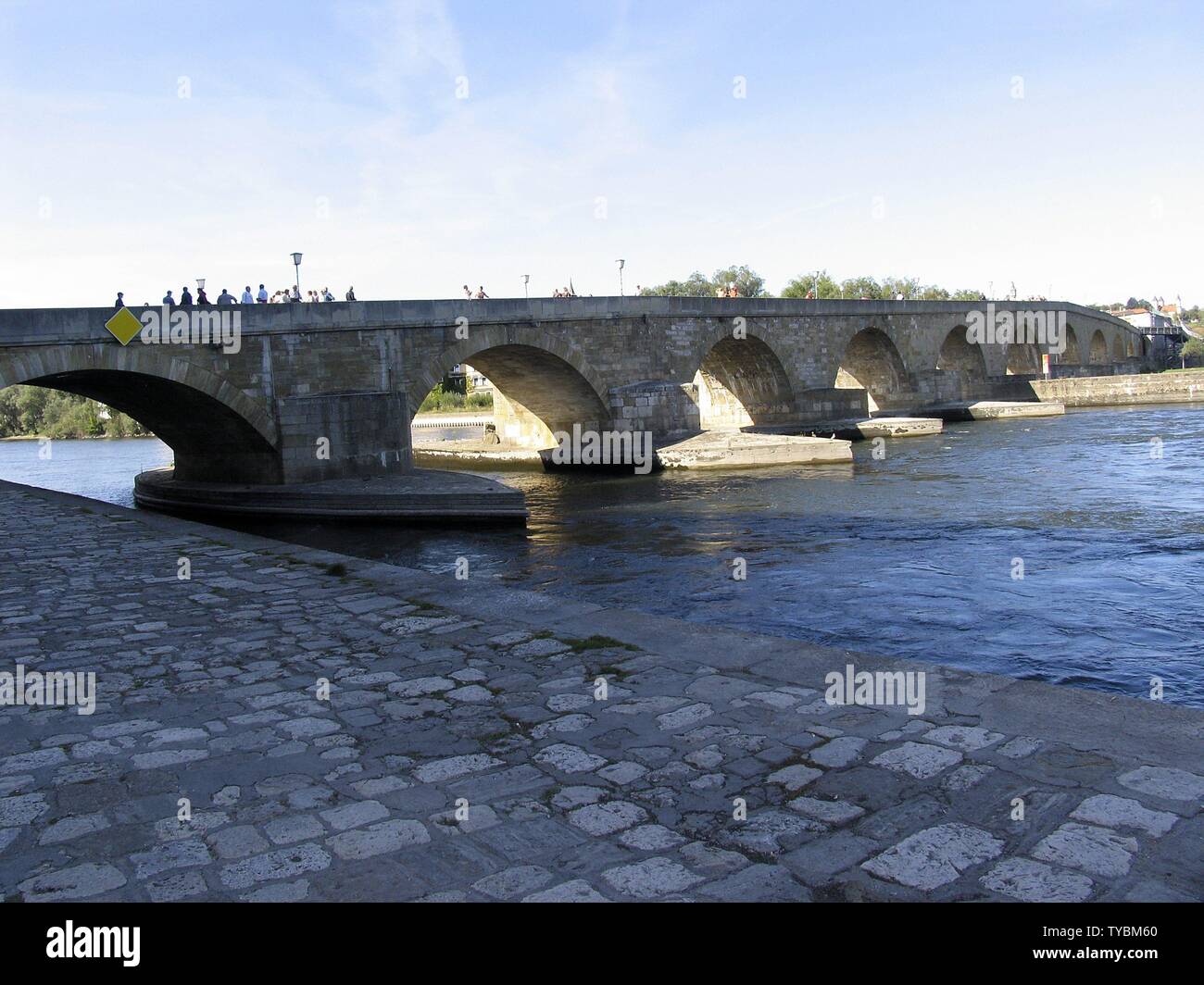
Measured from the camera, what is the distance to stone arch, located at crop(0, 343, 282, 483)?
671 inches

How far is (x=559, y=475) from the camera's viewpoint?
26984 millimetres

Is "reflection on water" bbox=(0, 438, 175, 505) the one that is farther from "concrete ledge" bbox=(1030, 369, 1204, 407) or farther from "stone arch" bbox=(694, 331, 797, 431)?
"concrete ledge" bbox=(1030, 369, 1204, 407)

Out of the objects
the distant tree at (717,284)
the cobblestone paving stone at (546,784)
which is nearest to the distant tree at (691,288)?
the distant tree at (717,284)

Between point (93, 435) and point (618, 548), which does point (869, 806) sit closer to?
point (618, 548)

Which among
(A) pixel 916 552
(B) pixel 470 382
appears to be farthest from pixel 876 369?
(B) pixel 470 382

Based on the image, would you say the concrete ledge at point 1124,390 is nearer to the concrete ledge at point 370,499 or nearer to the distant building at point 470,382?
the concrete ledge at point 370,499

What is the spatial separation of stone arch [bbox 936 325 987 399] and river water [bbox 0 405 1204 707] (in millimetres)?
20031

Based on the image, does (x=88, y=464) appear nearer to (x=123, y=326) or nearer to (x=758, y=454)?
(x=123, y=326)

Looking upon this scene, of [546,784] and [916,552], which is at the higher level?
[546,784]

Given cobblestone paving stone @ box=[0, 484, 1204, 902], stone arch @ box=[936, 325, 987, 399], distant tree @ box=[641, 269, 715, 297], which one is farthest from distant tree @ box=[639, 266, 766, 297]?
cobblestone paving stone @ box=[0, 484, 1204, 902]

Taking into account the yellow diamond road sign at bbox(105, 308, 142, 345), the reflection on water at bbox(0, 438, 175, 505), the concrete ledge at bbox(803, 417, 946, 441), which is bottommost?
the reflection on water at bbox(0, 438, 175, 505)

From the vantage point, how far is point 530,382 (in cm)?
2822

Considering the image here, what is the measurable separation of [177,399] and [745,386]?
20375 millimetres

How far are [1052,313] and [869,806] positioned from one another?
55555 mm
